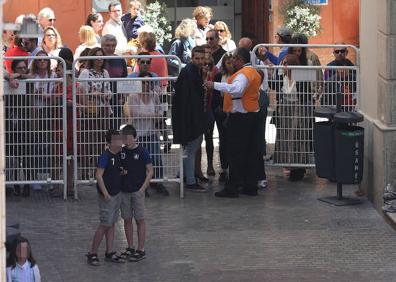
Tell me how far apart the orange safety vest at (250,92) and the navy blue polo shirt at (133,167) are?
298 cm

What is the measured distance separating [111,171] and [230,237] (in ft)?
6.05

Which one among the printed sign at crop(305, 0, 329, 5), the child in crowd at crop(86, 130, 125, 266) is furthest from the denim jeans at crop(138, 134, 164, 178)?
the printed sign at crop(305, 0, 329, 5)

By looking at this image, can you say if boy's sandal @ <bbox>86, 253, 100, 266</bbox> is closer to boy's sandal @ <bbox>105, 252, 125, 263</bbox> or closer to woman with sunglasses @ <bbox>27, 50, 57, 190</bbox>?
boy's sandal @ <bbox>105, 252, 125, 263</bbox>

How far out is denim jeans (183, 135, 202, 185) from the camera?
615 inches

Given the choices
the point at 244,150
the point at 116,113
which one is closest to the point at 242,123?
the point at 244,150

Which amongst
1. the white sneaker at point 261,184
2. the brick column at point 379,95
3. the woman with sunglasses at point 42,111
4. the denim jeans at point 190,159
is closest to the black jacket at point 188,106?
the denim jeans at point 190,159

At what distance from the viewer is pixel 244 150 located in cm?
1530

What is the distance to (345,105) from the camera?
1588 cm

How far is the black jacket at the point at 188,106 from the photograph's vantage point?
15.1 meters

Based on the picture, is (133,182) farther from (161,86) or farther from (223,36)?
(223,36)

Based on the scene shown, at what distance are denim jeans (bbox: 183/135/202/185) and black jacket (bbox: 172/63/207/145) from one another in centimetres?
26

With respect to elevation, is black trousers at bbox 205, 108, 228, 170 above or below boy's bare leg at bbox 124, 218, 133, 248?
above

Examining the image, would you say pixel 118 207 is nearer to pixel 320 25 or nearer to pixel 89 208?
pixel 89 208

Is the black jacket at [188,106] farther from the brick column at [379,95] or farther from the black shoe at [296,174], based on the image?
the brick column at [379,95]
